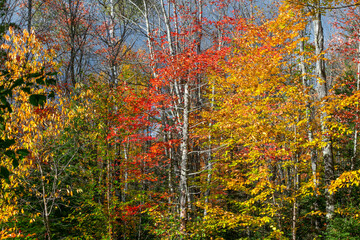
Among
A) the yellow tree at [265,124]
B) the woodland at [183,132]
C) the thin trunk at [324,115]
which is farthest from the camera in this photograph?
the thin trunk at [324,115]

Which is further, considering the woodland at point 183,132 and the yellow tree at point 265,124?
the yellow tree at point 265,124

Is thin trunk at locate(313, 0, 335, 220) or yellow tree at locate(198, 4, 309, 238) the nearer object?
yellow tree at locate(198, 4, 309, 238)

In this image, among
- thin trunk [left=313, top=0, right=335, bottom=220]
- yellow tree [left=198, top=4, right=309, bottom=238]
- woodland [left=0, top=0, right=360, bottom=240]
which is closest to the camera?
woodland [left=0, top=0, right=360, bottom=240]

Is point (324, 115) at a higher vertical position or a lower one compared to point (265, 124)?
higher

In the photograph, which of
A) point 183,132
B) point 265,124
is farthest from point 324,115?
point 183,132

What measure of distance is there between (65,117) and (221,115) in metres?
6.05

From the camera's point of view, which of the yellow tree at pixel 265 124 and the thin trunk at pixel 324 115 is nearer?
the yellow tree at pixel 265 124

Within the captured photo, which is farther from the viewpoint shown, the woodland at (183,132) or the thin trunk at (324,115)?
the thin trunk at (324,115)

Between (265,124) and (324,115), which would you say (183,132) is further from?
(324,115)

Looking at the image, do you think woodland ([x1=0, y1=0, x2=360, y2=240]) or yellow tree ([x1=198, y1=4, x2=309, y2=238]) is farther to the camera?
yellow tree ([x1=198, y1=4, x2=309, y2=238])

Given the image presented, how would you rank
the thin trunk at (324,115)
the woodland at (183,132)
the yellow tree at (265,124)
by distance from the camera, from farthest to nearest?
the thin trunk at (324,115) → the yellow tree at (265,124) → the woodland at (183,132)

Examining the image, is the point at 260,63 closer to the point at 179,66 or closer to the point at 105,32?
the point at 179,66

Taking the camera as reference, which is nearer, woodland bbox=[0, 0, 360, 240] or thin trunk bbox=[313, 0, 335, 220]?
woodland bbox=[0, 0, 360, 240]

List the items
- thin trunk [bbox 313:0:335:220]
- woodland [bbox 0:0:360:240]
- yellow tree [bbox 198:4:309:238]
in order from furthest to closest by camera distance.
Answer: thin trunk [bbox 313:0:335:220], yellow tree [bbox 198:4:309:238], woodland [bbox 0:0:360:240]
